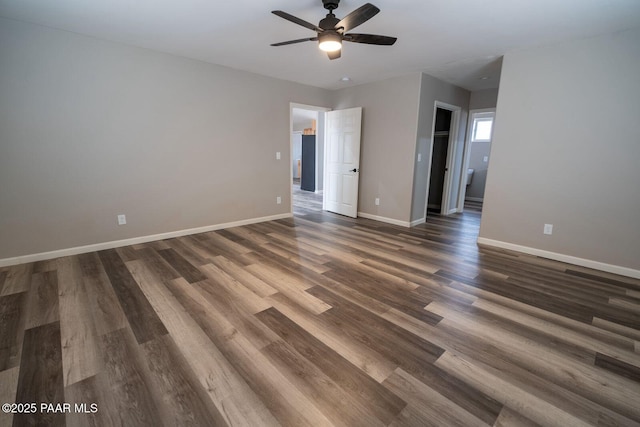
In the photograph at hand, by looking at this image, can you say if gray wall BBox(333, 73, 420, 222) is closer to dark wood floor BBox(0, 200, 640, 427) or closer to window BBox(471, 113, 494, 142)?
dark wood floor BBox(0, 200, 640, 427)

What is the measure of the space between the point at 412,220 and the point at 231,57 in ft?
12.5

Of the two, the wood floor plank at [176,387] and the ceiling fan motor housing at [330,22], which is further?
the ceiling fan motor housing at [330,22]

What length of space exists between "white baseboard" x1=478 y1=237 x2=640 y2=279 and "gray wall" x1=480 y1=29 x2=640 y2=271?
0.13 ft

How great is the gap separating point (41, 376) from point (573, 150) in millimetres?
5001

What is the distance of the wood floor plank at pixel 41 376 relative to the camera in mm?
1279

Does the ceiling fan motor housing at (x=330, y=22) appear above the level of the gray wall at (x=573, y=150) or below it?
above

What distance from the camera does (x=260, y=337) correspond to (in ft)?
6.12

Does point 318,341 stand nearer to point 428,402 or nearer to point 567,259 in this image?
point 428,402

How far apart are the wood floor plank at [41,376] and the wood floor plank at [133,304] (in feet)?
1.33

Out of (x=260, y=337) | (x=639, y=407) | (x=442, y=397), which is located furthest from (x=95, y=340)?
(x=639, y=407)

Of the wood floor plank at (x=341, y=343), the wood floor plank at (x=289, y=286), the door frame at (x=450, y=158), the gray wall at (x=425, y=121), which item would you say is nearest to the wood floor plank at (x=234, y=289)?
the wood floor plank at (x=341, y=343)

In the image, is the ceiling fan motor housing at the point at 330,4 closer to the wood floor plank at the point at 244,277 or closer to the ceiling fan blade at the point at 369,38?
the ceiling fan blade at the point at 369,38

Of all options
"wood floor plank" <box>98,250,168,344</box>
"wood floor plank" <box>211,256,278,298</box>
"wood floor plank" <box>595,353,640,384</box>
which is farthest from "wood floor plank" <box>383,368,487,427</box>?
"wood floor plank" <box>98,250,168,344</box>

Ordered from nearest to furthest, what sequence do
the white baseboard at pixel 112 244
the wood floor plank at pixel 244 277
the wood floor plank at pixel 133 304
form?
the wood floor plank at pixel 133 304 < the wood floor plank at pixel 244 277 < the white baseboard at pixel 112 244
